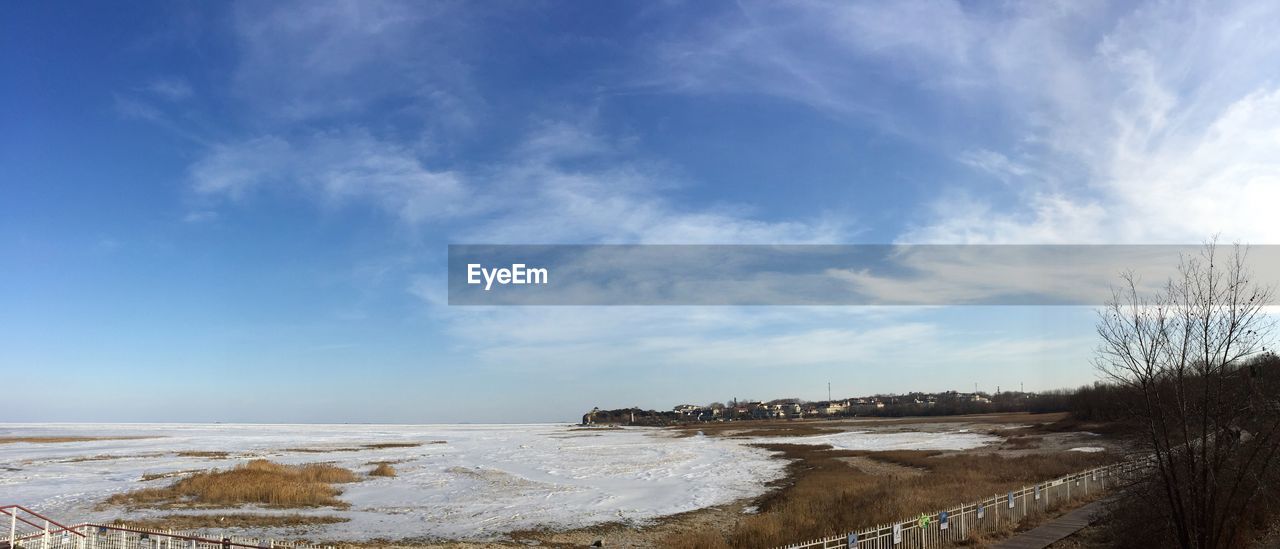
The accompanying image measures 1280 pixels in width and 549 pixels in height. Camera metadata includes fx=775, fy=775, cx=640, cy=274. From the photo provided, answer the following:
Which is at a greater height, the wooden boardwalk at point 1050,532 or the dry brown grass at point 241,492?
the wooden boardwalk at point 1050,532

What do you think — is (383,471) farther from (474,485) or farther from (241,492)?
(241,492)

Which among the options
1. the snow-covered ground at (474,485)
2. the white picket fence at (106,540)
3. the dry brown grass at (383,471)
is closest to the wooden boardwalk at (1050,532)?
the snow-covered ground at (474,485)

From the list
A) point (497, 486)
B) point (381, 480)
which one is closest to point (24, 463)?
point (381, 480)

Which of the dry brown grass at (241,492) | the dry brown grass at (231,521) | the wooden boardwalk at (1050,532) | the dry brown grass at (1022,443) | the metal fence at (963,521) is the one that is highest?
the metal fence at (963,521)

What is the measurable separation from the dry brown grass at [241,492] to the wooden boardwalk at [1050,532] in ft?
87.0

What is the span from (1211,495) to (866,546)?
714 centimetres

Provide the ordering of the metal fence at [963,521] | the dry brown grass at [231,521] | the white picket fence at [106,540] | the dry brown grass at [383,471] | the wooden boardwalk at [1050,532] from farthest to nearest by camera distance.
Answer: the dry brown grass at [383,471] → the dry brown grass at [231,521] → the wooden boardwalk at [1050,532] → the white picket fence at [106,540] → the metal fence at [963,521]

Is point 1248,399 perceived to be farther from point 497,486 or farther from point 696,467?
point 696,467

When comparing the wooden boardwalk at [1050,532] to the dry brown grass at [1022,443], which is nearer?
the wooden boardwalk at [1050,532]

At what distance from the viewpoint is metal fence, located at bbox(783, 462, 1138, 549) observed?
712 inches

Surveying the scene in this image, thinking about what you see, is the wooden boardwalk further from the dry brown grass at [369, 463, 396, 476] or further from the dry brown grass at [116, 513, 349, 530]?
the dry brown grass at [369, 463, 396, 476]

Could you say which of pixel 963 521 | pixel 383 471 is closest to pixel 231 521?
pixel 383 471

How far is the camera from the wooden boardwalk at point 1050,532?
19731 millimetres

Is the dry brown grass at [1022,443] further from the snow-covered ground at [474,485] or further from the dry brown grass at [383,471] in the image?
the dry brown grass at [383,471]
